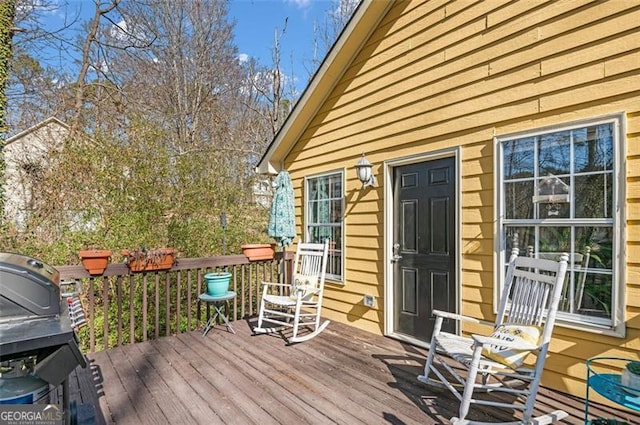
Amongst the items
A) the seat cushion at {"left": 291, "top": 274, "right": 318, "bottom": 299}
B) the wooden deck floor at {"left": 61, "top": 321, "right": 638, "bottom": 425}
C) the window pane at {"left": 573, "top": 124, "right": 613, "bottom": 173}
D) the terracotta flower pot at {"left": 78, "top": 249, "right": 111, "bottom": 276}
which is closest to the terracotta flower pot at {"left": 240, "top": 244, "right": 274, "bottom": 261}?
the seat cushion at {"left": 291, "top": 274, "right": 318, "bottom": 299}

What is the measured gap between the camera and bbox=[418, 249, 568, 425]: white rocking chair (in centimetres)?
210

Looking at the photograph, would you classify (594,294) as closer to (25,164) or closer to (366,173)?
(366,173)

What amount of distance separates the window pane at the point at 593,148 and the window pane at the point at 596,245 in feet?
1.48

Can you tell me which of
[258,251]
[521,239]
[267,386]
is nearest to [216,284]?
[258,251]

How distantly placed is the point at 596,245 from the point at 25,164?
7.93 m

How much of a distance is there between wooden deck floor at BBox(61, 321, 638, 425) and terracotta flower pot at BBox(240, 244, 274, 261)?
121 centimetres

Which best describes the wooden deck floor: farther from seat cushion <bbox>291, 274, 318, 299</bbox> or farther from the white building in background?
the white building in background

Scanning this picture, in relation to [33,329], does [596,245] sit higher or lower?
higher

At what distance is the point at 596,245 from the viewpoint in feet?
8.16

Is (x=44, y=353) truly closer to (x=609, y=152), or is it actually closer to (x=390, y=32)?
(x=609, y=152)

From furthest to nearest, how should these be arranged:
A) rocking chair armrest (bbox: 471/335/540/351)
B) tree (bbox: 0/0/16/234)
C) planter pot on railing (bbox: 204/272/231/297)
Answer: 1. tree (bbox: 0/0/16/234)
2. planter pot on railing (bbox: 204/272/231/297)
3. rocking chair armrest (bbox: 471/335/540/351)

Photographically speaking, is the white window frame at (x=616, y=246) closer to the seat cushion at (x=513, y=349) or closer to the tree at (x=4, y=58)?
the seat cushion at (x=513, y=349)

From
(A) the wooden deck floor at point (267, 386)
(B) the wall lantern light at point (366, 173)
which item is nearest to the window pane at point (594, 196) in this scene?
(A) the wooden deck floor at point (267, 386)

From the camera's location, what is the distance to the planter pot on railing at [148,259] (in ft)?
12.1
